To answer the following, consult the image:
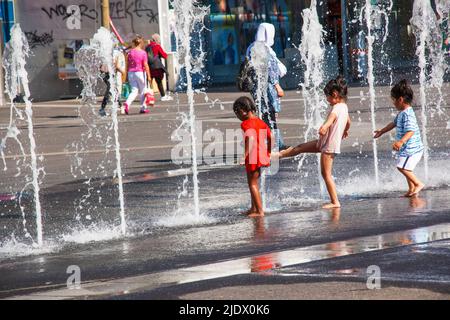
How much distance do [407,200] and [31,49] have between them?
2281 cm

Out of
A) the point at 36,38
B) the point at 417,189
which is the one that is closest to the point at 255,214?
the point at 417,189

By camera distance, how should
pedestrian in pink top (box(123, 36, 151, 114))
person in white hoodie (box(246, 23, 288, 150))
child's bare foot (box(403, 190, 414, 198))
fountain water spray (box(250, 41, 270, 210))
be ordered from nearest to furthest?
child's bare foot (box(403, 190, 414, 198)), fountain water spray (box(250, 41, 270, 210)), person in white hoodie (box(246, 23, 288, 150)), pedestrian in pink top (box(123, 36, 151, 114))

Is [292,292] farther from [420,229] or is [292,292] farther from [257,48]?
[257,48]

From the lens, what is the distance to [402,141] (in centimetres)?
1159

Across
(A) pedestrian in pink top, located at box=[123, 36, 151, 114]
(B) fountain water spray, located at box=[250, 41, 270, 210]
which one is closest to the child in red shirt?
(B) fountain water spray, located at box=[250, 41, 270, 210]

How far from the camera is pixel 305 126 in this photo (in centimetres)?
2003

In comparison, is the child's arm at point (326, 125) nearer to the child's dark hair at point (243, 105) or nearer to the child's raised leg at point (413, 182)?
the child's dark hair at point (243, 105)

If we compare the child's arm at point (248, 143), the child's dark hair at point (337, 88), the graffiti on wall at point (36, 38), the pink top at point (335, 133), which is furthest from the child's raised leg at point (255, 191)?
the graffiti on wall at point (36, 38)

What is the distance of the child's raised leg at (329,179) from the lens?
440 inches

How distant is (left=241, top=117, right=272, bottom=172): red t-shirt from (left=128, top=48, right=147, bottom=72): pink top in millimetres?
15120

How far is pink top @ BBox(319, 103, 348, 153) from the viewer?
11.3 m

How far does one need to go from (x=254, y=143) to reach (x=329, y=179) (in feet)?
2.82

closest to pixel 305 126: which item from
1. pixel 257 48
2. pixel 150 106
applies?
pixel 257 48

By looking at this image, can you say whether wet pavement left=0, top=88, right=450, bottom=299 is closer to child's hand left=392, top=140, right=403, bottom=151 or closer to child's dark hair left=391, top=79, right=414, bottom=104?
child's hand left=392, top=140, right=403, bottom=151
